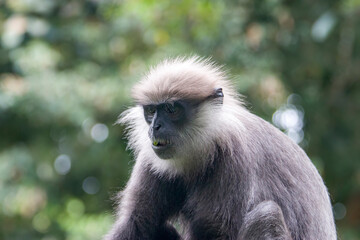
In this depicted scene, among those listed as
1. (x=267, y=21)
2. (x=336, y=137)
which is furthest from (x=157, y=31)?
(x=336, y=137)

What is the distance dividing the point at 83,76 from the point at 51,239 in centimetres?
326

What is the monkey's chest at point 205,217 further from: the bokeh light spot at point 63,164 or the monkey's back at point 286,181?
the bokeh light spot at point 63,164

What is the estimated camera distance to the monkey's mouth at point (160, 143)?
600cm

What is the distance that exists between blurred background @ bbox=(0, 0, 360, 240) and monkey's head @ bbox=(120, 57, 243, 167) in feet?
14.9

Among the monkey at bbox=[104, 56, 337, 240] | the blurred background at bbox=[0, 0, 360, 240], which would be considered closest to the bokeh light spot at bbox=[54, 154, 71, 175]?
the blurred background at bbox=[0, 0, 360, 240]

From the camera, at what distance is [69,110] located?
12141 mm

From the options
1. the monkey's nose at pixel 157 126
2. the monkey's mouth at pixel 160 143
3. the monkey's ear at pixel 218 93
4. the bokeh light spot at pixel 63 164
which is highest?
the monkey's ear at pixel 218 93

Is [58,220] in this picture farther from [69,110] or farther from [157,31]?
[157,31]

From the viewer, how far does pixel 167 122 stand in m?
6.11

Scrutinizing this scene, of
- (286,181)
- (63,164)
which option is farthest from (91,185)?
(286,181)

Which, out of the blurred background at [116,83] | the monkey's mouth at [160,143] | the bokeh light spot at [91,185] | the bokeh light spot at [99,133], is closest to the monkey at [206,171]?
the monkey's mouth at [160,143]

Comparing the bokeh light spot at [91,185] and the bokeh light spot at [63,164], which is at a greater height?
the bokeh light spot at [63,164]

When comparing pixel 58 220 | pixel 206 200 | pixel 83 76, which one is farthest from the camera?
pixel 58 220

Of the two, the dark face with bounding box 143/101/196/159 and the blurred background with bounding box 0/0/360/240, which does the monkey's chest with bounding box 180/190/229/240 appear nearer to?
the dark face with bounding box 143/101/196/159
